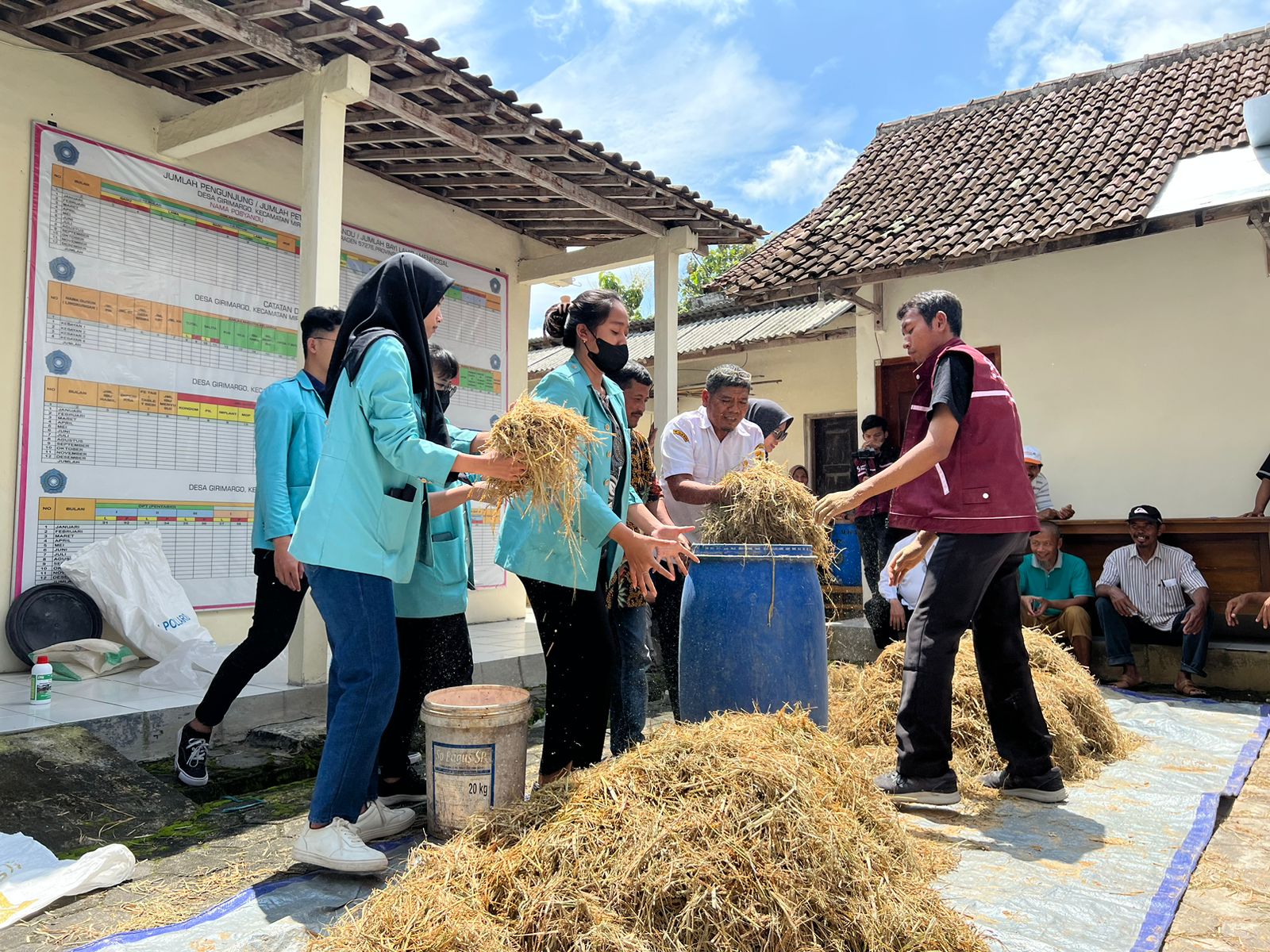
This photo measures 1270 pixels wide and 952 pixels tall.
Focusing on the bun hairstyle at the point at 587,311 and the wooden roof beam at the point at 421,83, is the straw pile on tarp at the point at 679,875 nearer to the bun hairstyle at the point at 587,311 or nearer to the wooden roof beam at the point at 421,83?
the bun hairstyle at the point at 587,311

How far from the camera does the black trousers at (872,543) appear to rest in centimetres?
781

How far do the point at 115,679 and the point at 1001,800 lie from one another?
458cm

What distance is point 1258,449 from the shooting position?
7.53 meters

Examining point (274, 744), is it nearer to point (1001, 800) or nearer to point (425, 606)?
point (425, 606)

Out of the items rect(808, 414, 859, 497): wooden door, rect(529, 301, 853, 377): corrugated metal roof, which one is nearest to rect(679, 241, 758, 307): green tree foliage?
rect(529, 301, 853, 377): corrugated metal roof

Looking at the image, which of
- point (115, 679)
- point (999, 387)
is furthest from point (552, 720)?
point (115, 679)

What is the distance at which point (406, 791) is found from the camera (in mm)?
3793

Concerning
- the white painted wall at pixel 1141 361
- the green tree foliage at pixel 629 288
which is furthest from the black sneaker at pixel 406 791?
the green tree foliage at pixel 629 288

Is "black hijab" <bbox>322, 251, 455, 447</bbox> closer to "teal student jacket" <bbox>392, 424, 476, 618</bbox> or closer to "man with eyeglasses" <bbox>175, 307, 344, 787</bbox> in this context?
"teal student jacket" <bbox>392, 424, 476, 618</bbox>

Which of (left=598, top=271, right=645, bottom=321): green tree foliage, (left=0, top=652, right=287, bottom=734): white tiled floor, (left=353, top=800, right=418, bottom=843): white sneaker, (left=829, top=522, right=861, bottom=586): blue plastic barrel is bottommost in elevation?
(left=353, top=800, right=418, bottom=843): white sneaker

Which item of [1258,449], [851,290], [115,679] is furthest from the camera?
[851,290]

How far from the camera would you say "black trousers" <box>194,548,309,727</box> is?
3818 millimetres

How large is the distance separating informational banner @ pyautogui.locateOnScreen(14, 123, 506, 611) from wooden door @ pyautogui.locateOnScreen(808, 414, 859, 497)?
7925mm

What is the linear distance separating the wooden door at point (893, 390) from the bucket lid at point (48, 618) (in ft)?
23.9
